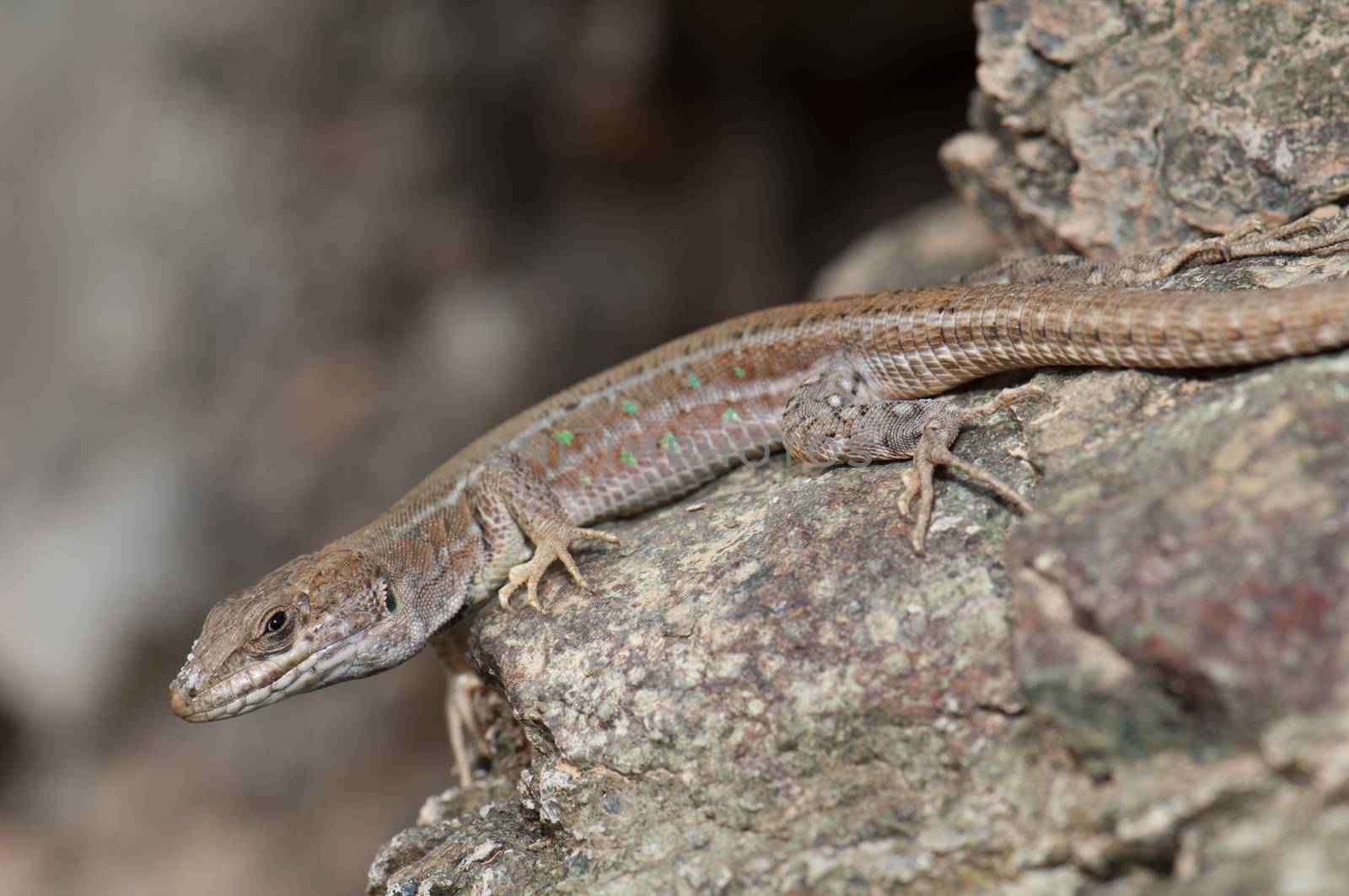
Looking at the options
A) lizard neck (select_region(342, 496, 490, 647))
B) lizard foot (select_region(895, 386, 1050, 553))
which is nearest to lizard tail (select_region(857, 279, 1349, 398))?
lizard foot (select_region(895, 386, 1050, 553))

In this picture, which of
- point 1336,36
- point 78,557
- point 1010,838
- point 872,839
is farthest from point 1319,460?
point 78,557

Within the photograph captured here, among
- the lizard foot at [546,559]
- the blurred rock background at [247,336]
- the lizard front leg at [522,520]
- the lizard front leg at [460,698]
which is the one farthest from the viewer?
the blurred rock background at [247,336]

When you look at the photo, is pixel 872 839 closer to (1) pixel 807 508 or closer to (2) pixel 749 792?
(2) pixel 749 792

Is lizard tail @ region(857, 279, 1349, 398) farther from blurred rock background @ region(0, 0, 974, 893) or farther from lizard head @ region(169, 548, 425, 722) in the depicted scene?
blurred rock background @ region(0, 0, 974, 893)

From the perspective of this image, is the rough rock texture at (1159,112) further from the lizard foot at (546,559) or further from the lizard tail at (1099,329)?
the lizard foot at (546,559)

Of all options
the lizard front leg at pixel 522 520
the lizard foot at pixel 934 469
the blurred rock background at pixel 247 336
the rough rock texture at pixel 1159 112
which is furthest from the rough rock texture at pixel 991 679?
the blurred rock background at pixel 247 336
